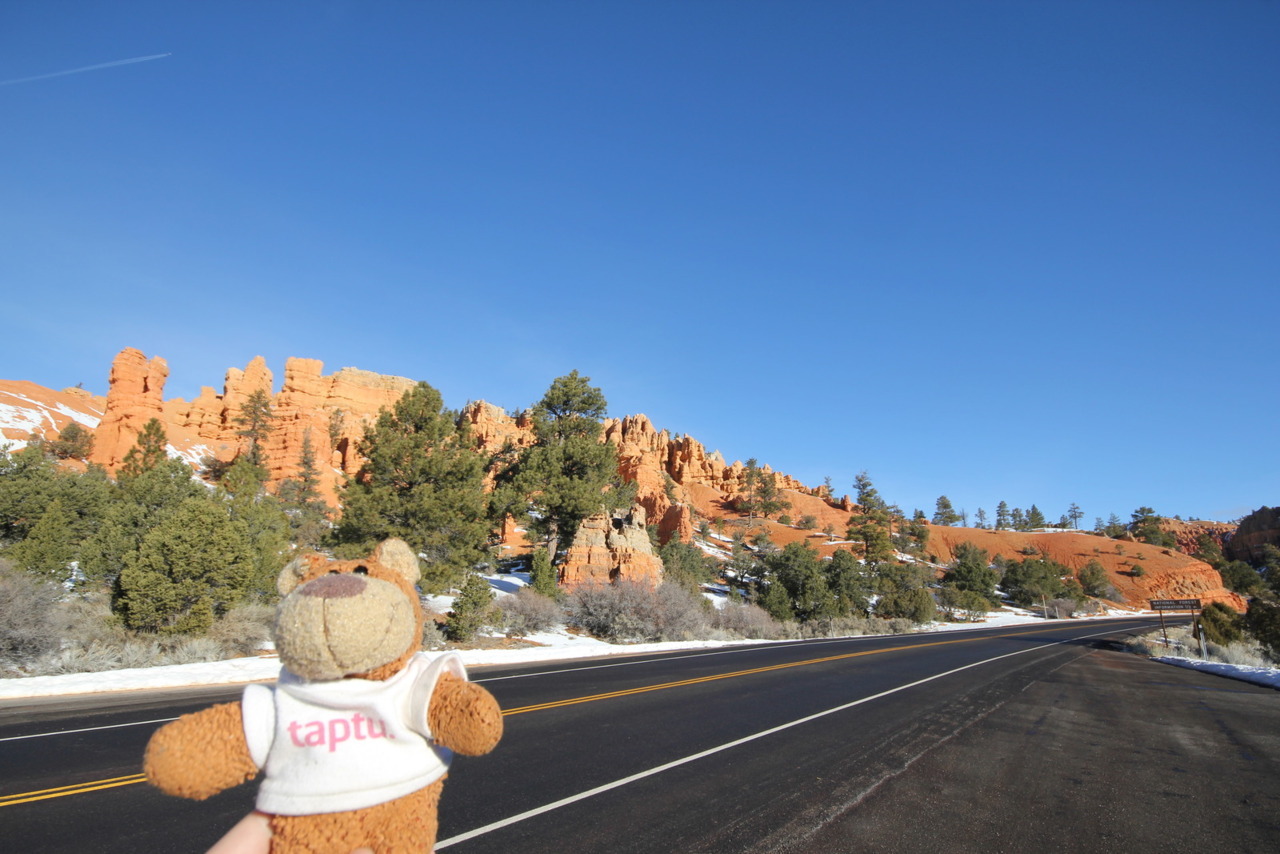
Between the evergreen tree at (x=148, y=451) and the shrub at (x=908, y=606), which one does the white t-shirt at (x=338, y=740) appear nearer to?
the shrub at (x=908, y=606)

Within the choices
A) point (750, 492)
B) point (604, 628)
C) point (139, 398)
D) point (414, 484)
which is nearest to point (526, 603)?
point (604, 628)

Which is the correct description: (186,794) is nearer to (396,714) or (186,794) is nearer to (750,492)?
(396,714)

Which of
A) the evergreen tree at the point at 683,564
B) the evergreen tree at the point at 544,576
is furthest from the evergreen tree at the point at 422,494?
the evergreen tree at the point at 683,564

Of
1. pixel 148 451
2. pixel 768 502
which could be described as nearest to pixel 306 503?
pixel 148 451

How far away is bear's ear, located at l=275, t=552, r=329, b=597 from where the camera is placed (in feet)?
7.52

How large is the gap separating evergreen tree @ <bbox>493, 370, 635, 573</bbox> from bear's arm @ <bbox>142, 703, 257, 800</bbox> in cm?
2701

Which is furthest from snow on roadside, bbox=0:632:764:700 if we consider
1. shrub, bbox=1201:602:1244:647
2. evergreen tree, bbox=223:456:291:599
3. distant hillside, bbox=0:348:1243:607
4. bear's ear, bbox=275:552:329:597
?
distant hillside, bbox=0:348:1243:607

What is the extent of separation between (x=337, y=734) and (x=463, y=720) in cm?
37

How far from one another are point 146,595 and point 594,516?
20680mm

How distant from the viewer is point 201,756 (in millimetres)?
2041

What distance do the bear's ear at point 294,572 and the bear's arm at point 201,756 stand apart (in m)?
0.40

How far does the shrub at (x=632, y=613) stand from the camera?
25.3m

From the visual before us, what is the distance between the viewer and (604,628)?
2544 cm

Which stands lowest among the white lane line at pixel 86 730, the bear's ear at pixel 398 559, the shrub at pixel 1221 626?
the white lane line at pixel 86 730
